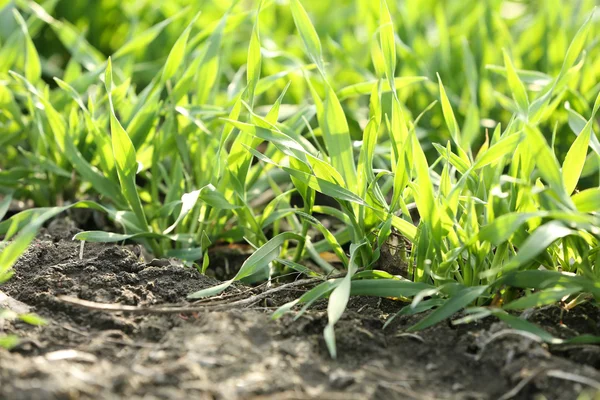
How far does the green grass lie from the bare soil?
0.06 metres

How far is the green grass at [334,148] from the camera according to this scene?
1477mm

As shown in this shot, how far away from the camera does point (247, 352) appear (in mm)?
1310

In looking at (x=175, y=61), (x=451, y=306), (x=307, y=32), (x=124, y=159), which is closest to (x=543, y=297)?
(x=451, y=306)

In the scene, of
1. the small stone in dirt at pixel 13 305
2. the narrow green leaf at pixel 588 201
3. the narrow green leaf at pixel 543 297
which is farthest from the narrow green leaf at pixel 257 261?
the narrow green leaf at pixel 588 201

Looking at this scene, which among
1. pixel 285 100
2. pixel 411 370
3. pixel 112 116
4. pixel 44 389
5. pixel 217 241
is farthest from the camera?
pixel 285 100

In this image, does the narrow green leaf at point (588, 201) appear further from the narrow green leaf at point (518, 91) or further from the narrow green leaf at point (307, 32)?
the narrow green leaf at point (307, 32)

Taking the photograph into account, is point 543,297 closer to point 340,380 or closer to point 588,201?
point 588,201

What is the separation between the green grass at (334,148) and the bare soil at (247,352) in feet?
0.19

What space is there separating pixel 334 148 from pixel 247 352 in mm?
584

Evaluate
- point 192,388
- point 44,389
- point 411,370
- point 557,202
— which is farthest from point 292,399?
point 557,202

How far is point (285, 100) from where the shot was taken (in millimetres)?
2719

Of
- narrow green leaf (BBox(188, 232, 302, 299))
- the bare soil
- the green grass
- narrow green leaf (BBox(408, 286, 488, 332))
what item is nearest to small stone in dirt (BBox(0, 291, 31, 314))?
the bare soil

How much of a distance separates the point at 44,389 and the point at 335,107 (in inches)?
35.6

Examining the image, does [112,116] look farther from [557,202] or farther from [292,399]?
[557,202]
